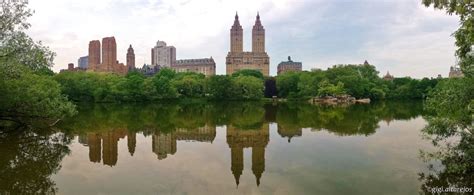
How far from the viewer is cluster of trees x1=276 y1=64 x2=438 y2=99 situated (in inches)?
3435

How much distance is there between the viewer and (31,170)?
1546 cm

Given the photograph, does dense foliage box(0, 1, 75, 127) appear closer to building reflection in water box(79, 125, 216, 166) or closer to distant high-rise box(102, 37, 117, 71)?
building reflection in water box(79, 125, 216, 166)

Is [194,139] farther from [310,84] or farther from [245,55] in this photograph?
[245,55]

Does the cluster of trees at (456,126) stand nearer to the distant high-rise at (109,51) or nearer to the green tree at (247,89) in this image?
the green tree at (247,89)

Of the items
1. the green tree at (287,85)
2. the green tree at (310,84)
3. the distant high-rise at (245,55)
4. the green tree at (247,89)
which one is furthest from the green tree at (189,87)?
the distant high-rise at (245,55)

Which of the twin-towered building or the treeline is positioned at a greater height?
the twin-towered building

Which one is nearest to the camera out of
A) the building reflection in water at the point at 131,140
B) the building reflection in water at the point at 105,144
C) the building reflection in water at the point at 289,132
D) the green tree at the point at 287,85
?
the building reflection in water at the point at 105,144

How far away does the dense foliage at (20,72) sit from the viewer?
65.8 ft

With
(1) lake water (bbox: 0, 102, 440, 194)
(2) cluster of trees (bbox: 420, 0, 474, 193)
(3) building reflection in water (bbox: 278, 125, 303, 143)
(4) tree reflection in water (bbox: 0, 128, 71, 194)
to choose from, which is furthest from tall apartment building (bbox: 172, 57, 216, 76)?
(2) cluster of trees (bbox: 420, 0, 474, 193)

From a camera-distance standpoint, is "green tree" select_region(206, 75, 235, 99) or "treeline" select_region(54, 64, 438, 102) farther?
"green tree" select_region(206, 75, 235, 99)

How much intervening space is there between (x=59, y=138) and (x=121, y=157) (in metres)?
7.46

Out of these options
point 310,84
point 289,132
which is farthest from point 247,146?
point 310,84

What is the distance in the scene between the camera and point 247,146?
22.1 metres

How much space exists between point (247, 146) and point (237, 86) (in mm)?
64621
